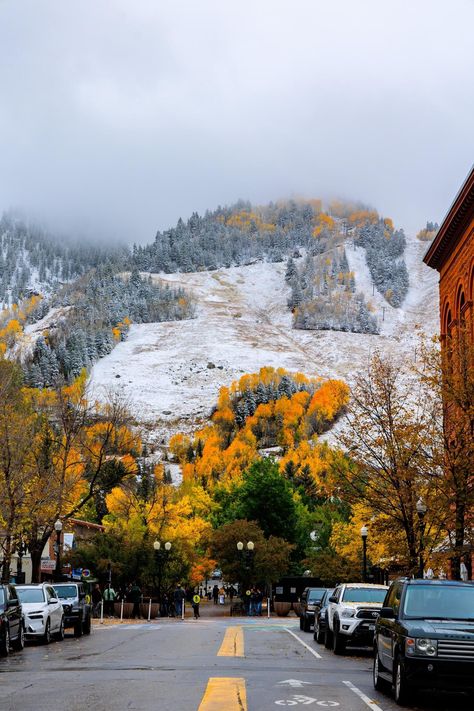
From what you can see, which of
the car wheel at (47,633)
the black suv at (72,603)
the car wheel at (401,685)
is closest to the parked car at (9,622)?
the car wheel at (47,633)

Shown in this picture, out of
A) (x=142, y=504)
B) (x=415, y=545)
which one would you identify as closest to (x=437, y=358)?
(x=415, y=545)

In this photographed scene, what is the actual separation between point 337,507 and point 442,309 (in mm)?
63222

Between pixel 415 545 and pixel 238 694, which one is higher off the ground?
pixel 415 545

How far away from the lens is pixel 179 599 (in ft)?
196

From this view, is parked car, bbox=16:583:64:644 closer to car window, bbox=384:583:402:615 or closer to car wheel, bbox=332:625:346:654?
car wheel, bbox=332:625:346:654

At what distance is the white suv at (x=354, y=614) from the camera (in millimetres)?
24219

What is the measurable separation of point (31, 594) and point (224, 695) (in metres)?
15.7

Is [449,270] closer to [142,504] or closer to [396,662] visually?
[396,662]

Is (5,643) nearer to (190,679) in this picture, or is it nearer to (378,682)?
(190,679)

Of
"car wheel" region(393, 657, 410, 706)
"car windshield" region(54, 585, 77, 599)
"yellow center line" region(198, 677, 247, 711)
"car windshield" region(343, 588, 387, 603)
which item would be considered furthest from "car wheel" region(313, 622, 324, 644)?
"car wheel" region(393, 657, 410, 706)

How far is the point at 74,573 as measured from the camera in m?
64.3

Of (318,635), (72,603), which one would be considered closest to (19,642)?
(72,603)

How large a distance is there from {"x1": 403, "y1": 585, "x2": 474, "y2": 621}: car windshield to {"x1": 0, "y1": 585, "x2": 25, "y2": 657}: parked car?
1100 centimetres

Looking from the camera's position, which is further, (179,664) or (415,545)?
(415,545)
